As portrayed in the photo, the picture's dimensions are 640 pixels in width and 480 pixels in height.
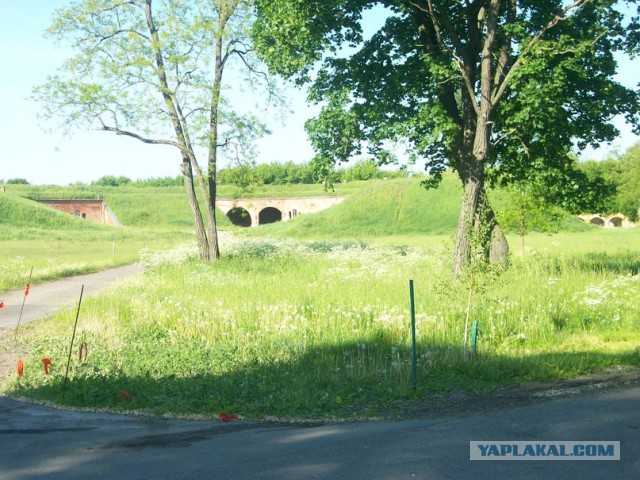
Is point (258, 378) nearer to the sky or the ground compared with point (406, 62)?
nearer to the ground

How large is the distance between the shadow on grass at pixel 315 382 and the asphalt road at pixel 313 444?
51 cm

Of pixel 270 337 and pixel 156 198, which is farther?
pixel 156 198

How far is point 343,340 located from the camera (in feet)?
38.2

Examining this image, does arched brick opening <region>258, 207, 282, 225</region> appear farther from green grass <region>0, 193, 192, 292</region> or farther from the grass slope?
green grass <region>0, 193, 192, 292</region>

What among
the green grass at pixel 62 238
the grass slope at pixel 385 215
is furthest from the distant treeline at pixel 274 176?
the green grass at pixel 62 238

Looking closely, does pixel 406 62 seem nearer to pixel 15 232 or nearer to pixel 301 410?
pixel 301 410

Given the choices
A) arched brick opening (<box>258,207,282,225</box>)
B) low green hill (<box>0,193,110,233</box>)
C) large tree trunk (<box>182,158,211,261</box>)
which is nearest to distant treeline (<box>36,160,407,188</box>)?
large tree trunk (<box>182,158,211,261</box>)

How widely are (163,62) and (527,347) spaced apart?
21455 millimetres

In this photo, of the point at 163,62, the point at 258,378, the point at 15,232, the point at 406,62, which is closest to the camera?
the point at 258,378

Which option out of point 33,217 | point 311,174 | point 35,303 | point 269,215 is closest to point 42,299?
point 35,303

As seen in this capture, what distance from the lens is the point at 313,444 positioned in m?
6.88

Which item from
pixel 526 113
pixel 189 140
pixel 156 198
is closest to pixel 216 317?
pixel 526 113

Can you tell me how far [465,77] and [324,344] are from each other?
387 inches

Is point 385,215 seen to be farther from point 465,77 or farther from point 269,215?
point 465,77
